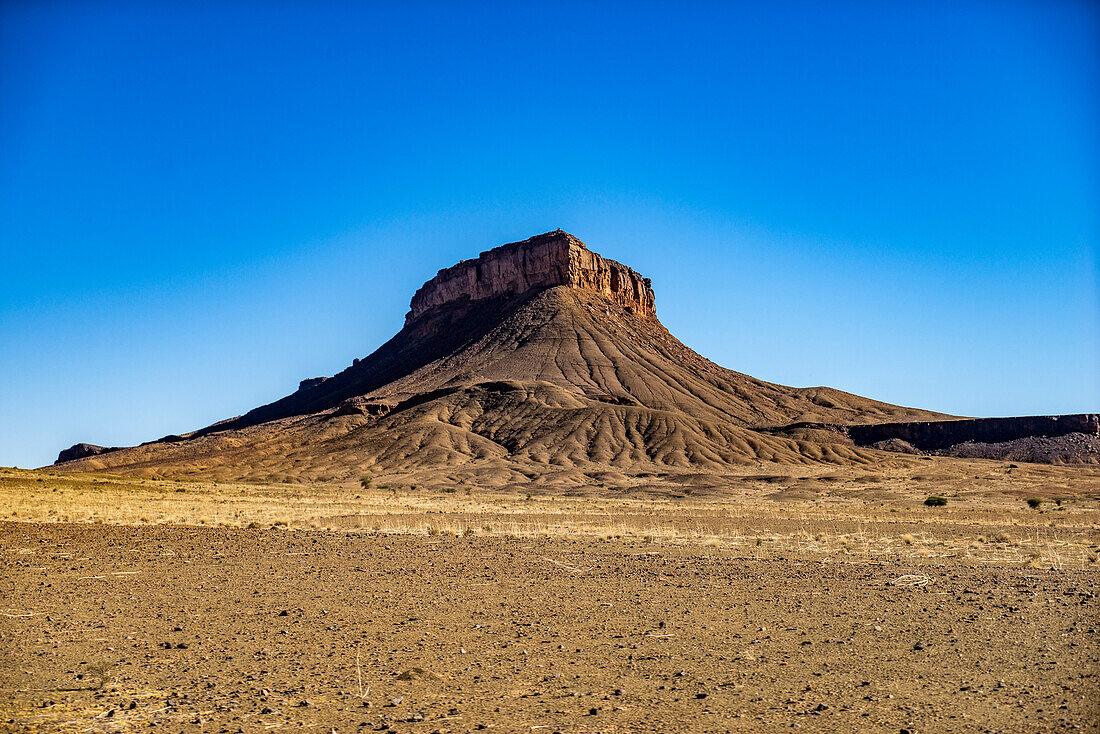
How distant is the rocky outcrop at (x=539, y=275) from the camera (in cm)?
15388

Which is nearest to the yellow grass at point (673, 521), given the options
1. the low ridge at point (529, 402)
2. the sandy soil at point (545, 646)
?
the sandy soil at point (545, 646)

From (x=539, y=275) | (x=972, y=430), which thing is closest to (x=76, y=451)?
(x=539, y=275)

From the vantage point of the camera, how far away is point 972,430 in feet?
386

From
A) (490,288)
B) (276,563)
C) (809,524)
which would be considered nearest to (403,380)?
(490,288)

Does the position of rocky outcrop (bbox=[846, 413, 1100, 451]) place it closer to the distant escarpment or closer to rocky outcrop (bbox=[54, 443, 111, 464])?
the distant escarpment

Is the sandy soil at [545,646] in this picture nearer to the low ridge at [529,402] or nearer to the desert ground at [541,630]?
the desert ground at [541,630]

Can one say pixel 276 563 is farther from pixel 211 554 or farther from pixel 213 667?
pixel 213 667

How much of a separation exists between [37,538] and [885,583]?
71.7 ft

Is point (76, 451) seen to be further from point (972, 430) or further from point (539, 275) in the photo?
point (972, 430)

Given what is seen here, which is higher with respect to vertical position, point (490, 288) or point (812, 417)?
point (490, 288)

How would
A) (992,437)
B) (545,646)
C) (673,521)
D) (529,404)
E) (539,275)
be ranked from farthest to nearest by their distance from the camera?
(539,275)
(992,437)
(529,404)
(673,521)
(545,646)

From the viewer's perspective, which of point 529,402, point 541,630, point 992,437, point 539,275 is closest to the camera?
point 541,630

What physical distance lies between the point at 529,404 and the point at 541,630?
96.4 meters

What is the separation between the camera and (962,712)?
786cm
